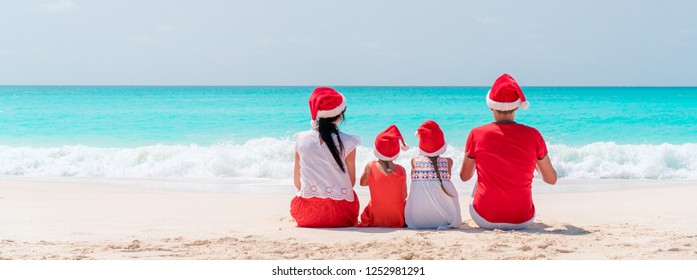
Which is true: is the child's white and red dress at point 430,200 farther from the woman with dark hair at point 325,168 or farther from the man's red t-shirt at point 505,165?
the woman with dark hair at point 325,168

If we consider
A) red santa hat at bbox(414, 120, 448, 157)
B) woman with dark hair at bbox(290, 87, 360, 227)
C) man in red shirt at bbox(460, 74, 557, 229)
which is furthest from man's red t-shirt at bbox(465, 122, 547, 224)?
woman with dark hair at bbox(290, 87, 360, 227)

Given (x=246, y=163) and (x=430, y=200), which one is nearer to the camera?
(x=430, y=200)

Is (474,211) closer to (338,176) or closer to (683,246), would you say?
(338,176)

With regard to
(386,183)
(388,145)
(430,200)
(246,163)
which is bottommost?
(246,163)

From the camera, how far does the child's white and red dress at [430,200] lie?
5.28 meters

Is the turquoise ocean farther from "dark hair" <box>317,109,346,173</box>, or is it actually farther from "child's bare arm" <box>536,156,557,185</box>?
"child's bare arm" <box>536,156,557,185</box>

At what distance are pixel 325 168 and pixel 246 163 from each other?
738 cm

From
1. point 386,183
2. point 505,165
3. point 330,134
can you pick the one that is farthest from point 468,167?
point 330,134

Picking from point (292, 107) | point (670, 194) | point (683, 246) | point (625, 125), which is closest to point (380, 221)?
point (683, 246)

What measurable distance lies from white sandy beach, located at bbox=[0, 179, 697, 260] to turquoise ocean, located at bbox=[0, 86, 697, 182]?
444 centimetres

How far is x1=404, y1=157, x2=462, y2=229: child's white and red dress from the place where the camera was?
528 centimetres

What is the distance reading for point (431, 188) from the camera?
5285 millimetres

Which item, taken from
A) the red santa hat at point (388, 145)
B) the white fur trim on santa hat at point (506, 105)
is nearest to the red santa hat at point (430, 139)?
the red santa hat at point (388, 145)

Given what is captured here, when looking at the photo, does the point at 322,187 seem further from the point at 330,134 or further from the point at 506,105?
the point at 506,105
